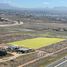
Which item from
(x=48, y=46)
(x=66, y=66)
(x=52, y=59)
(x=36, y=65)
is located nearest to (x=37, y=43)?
(x=48, y=46)

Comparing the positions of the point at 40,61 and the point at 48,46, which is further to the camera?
the point at 48,46

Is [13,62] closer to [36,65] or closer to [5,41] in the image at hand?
[36,65]

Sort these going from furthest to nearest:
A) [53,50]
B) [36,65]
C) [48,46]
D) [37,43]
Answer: [37,43] → [48,46] → [53,50] → [36,65]

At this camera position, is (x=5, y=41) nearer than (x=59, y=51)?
No

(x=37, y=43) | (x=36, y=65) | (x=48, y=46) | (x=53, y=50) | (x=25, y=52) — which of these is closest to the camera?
(x=36, y=65)

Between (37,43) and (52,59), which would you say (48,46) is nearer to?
(37,43)

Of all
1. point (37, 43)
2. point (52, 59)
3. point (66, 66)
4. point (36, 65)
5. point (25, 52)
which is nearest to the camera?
point (66, 66)

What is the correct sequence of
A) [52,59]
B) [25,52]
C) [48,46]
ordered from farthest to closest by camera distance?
1. [48,46]
2. [25,52]
3. [52,59]

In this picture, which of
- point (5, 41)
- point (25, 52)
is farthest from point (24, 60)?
point (5, 41)
